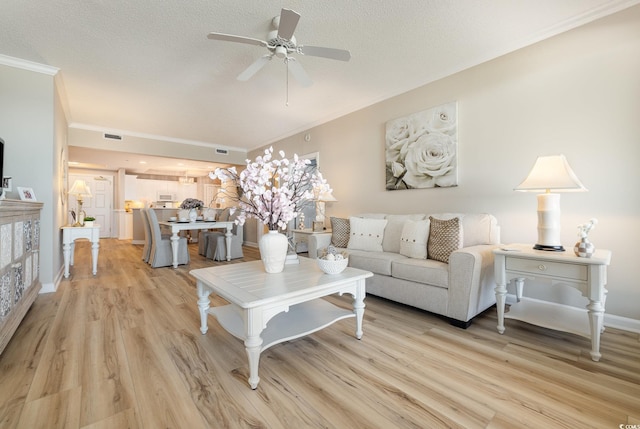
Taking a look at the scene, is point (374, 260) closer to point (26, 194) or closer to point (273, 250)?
point (273, 250)

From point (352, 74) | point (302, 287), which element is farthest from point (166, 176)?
point (302, 287)

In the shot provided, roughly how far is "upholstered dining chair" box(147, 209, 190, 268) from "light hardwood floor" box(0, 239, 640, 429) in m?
2.13

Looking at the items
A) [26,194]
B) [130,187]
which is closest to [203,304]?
[26,194]

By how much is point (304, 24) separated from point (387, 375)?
2.73 metres

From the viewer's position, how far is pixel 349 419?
129 cm

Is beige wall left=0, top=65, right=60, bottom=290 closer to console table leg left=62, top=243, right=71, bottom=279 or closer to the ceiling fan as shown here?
console table leg left=62, top=243, right=71, bottom=279

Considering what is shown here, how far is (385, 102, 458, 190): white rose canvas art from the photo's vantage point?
3176mm

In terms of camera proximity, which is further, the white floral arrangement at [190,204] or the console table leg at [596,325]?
the white floral arrangement at [190,204]

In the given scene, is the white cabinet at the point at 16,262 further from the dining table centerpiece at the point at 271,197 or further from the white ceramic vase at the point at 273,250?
the white ceramic vase at the point at 273,250

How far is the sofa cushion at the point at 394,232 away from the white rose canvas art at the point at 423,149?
486mm

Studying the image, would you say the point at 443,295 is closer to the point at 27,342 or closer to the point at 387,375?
the point at 387,375

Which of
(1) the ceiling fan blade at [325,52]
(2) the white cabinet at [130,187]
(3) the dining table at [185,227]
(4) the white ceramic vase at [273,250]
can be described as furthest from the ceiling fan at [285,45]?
(2) the white cabinet at [130,187]

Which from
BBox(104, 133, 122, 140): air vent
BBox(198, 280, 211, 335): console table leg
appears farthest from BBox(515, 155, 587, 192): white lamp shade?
BBox(104, 133, 122, 140): air vent

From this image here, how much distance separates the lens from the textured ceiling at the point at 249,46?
219cm
